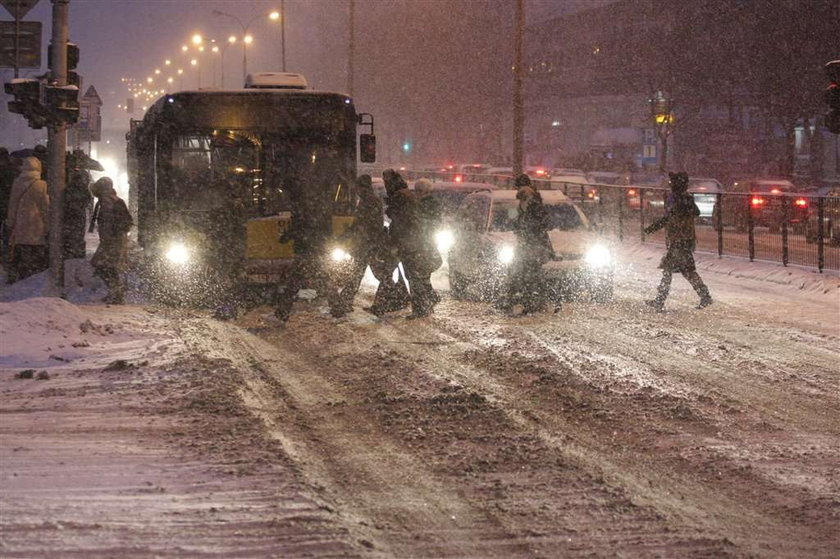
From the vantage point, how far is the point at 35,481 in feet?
22.7

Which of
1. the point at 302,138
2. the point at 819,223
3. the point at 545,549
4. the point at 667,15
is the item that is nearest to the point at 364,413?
the point at 545,549

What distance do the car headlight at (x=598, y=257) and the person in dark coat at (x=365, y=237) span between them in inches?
118

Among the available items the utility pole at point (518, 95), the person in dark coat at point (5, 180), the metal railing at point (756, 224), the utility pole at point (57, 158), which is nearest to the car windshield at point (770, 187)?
the metal railing at point (756, 224)

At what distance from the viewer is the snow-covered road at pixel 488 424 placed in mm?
6176

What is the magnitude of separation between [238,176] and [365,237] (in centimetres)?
206

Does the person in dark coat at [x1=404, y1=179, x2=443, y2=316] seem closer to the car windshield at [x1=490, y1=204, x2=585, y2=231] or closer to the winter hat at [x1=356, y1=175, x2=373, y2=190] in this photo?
the winter hat at [x1=356, y1=175, x2=373, y2=190]

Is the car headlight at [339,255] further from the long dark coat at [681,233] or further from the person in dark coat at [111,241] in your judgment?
the long dark coat at [681,233]

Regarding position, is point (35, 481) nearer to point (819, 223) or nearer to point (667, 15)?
point (819, 223)

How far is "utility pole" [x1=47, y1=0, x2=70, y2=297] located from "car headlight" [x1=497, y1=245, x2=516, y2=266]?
6063 millimetres

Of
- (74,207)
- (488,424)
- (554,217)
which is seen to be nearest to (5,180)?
(74,207)

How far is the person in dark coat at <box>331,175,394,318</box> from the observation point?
15742 millimetres

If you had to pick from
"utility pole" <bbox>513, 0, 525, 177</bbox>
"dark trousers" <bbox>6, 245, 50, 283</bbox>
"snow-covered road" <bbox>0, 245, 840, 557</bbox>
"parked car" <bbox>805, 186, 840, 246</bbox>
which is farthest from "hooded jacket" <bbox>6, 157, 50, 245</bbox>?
"utility pole" <bbox>513, 0, 525, 177</bbox>

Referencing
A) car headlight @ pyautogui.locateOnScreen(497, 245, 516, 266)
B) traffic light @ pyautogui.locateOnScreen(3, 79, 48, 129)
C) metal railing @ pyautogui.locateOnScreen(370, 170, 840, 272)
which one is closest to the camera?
traffic light @ pyautogui.locateOnScreen(3, 79, 48, 129)

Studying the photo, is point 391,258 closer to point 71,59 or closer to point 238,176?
point 238,176
